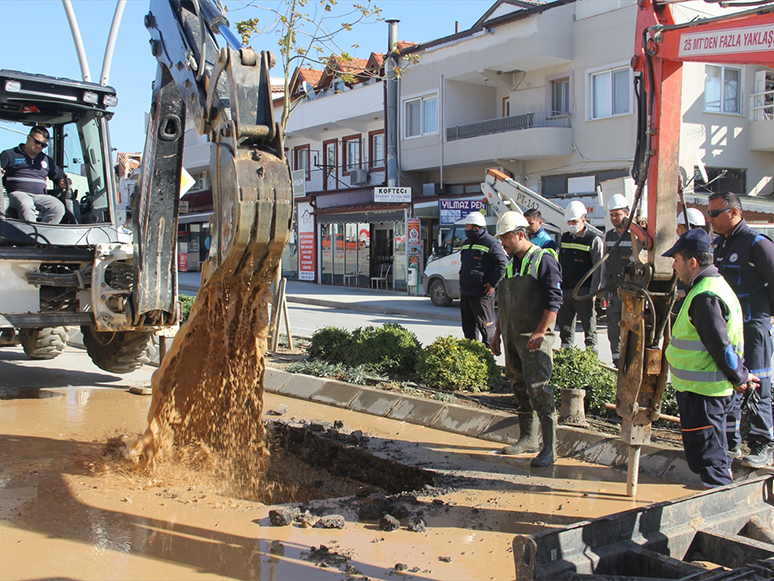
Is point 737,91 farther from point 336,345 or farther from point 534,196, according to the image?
point 336,345

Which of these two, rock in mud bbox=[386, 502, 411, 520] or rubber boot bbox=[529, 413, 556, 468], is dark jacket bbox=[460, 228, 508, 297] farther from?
rock in mud bbox=[386, 502, 411, 520]

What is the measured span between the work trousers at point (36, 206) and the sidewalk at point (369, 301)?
36.6 ft

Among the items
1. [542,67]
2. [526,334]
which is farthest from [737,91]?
[526,334]

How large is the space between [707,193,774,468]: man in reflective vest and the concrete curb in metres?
0.43

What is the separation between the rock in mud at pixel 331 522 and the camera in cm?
480

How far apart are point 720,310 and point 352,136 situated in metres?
29.2

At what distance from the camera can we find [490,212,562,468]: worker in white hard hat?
614cm

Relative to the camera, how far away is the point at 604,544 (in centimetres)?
350

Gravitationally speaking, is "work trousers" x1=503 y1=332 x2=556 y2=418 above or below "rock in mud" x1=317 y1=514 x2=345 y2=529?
above

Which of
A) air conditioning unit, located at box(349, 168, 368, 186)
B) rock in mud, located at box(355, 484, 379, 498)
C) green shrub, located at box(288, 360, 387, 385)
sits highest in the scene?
air conditioning unit, located at box(349, 168, 368, 186)

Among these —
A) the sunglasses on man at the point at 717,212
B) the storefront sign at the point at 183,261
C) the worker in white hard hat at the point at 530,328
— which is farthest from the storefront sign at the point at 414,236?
the storefront sign at the point at 183,261

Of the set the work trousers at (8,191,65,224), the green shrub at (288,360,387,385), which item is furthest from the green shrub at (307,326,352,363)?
the work trousers at (8,191,65,224)

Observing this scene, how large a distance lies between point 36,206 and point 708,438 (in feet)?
24.0

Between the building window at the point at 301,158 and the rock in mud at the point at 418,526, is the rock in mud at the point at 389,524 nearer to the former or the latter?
the rock in mud at the point at 418,526
